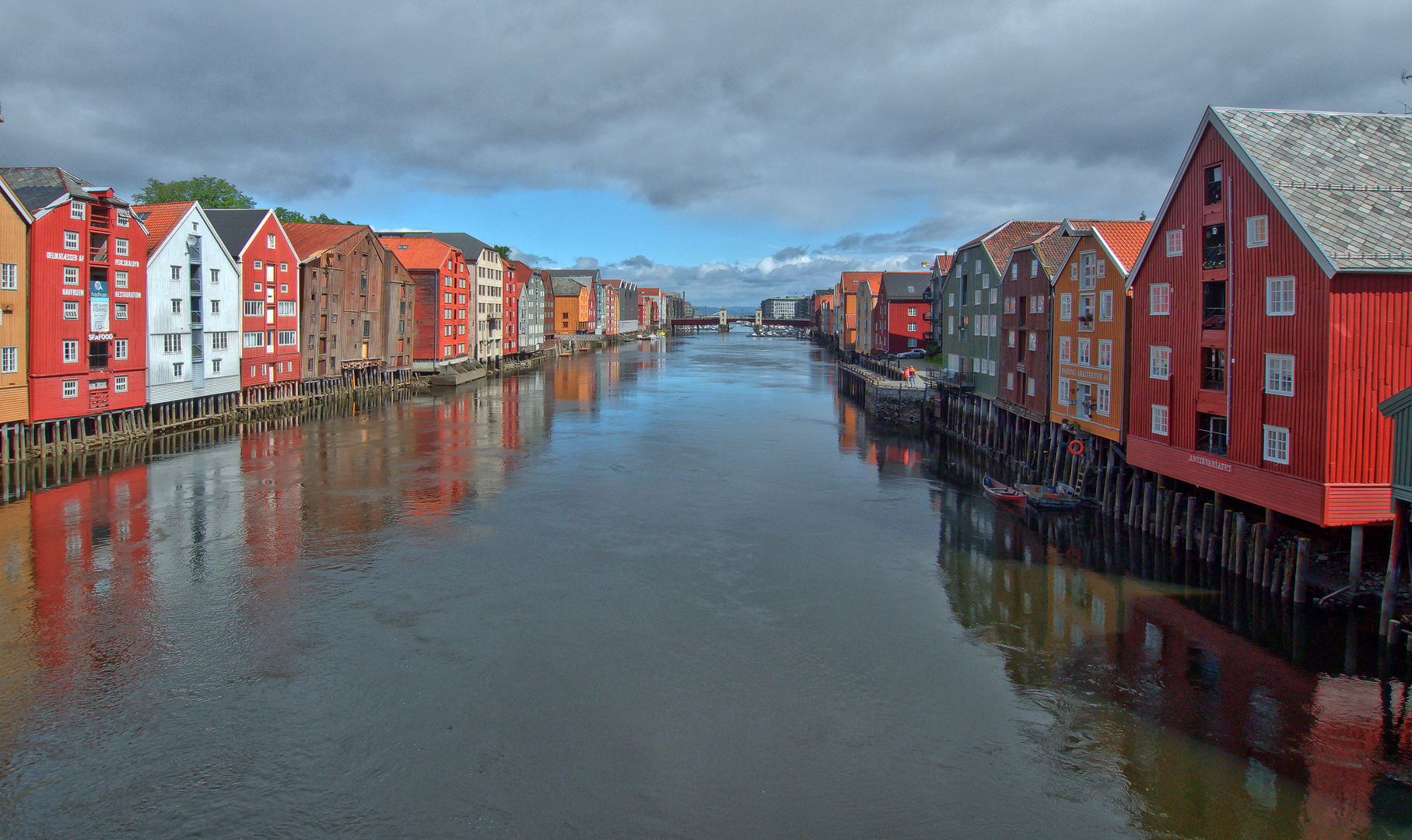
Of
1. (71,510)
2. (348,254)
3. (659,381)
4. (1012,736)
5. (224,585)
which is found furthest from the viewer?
(659,381)

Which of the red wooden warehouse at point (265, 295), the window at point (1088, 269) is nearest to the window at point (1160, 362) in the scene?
the window at point (1088, 269)

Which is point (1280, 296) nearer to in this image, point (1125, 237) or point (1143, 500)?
point (1143, 500)

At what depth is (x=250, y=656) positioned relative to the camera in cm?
1664

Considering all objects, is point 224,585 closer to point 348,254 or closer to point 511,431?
point 511,431

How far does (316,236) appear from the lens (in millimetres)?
62969

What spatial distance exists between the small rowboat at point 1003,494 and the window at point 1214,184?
39.0 ft

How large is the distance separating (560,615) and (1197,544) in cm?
1764

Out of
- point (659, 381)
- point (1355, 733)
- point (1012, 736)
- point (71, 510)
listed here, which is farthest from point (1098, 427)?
point (659, 381)

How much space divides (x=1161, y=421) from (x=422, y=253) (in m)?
67.7

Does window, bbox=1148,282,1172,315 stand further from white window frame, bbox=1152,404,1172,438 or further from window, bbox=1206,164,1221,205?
window, bbox=1206,164,1221,205

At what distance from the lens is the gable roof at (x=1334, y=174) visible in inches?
738

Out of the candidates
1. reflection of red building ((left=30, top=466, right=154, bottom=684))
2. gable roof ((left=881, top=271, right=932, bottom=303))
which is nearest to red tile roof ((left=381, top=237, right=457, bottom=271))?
gable roof ((left=881, top=271, right=932, bottom=303))

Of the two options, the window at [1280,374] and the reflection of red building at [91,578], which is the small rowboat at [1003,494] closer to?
the window at [1280,374]

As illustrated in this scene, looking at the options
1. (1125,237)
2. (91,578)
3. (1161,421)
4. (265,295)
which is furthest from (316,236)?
(1161,421)
